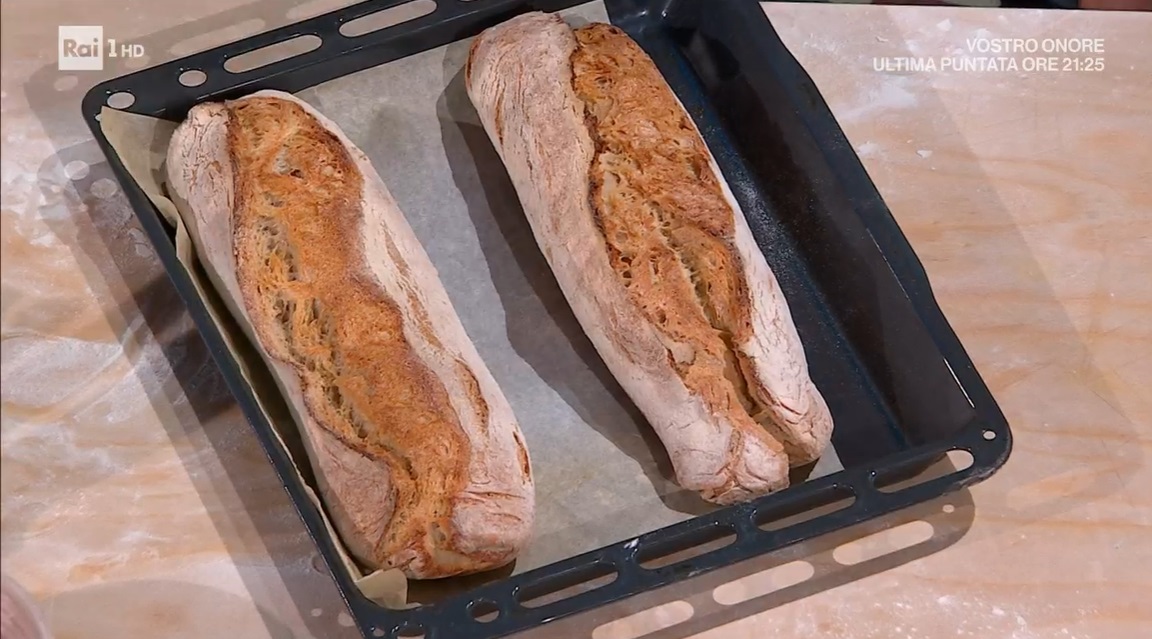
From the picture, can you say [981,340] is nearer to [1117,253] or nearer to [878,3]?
[1117,253]

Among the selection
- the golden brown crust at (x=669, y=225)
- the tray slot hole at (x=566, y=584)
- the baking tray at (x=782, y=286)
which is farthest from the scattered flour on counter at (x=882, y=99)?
the tray slot hole at (x=566, y=584)

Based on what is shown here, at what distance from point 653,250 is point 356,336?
1.03ft

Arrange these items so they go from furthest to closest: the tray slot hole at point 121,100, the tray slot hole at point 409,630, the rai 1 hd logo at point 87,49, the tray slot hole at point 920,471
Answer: the rai 1 hd logo at point 87,49
the tray slot hole at point 121,100
the tray slot hole at point 920,471
the tray slot hole at point 409,630

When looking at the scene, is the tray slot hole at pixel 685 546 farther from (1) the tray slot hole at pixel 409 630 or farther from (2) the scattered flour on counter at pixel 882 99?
(2) the scattered flour on counter at pixel 882 99

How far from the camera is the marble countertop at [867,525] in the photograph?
112cm

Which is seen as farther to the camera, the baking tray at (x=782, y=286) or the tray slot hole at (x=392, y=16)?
the tray slot hole at (x=392, y=16)

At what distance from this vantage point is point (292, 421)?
1156 mm

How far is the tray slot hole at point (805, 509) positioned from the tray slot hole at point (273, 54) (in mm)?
783

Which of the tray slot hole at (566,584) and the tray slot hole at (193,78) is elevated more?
the tray slot hole at (193,78)

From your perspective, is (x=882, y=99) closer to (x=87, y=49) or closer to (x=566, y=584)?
(x=566, y=584)

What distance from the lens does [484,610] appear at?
3.36 ft

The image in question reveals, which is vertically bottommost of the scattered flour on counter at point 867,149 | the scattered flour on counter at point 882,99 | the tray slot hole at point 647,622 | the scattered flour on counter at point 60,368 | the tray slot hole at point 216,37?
the tray slot hole at point 647,622

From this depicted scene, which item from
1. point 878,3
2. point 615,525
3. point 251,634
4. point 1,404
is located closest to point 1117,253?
point 878,3

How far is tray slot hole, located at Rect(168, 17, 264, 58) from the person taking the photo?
4.67 ft
